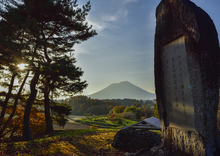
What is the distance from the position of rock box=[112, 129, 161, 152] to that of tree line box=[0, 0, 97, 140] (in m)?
5.26

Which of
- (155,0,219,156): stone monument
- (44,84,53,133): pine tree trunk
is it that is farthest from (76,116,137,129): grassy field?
(155,0,219,156): stone monument

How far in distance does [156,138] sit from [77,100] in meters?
56.7

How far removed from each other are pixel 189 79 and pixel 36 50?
35.2 ft

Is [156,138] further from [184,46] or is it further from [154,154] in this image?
[184,46]

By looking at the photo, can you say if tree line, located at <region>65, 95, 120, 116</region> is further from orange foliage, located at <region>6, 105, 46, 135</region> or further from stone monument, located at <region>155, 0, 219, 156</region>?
stone monument, located at <region>155, 0, 219, 156</region>

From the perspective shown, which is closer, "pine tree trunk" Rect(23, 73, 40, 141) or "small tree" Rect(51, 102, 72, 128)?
"pine tree trunk" Rect(23, 73, 40, 141)

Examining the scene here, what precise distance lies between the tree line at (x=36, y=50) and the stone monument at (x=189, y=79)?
6.73 meters

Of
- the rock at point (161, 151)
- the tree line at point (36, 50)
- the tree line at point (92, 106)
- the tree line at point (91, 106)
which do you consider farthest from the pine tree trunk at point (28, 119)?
the tree line at point (91, 106)

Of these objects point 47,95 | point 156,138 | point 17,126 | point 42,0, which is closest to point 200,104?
point 156,138

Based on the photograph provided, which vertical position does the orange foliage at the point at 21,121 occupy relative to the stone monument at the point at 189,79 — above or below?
below

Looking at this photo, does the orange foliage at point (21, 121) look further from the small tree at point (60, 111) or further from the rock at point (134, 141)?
the rock at point (134, 141)

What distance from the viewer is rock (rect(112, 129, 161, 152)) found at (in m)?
6.44

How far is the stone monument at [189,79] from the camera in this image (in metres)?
3.20

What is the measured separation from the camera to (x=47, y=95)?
42.6ft
